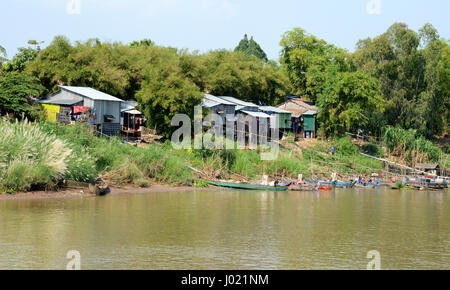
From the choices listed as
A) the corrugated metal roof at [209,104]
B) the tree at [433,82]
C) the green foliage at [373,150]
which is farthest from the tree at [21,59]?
the tree at [433,82]

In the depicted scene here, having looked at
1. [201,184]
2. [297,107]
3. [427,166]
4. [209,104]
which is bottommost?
[201,184]

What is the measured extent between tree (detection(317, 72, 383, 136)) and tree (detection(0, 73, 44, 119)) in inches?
1080

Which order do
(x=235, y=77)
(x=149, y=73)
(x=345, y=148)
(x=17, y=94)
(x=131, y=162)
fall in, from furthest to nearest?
1. (x=235, y=77)
2. (x=345, y=148)
3. (x=149, y=73)
4. (x=17, y=94)
5. (x=131, y=162)

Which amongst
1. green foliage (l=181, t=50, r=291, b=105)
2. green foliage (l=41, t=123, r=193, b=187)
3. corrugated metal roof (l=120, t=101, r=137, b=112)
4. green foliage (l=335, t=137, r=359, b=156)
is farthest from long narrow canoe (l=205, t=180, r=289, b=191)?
green foliage (l=335, t=137, r=359, b=156)

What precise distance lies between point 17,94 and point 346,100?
30.4 meters

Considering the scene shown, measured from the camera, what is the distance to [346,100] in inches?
2130

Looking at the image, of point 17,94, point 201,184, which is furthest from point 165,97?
point 17,94

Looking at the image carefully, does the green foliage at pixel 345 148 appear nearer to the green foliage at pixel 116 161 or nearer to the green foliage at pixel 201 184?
the green foliage at pixel 201 184

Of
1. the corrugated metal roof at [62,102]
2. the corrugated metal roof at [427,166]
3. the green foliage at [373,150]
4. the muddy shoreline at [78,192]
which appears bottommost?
the muddy shoreline at [78,192]

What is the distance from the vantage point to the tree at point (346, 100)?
5284cm

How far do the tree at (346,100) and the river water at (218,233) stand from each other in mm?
20713

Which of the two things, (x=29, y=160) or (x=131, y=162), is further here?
(x=131, y=162)

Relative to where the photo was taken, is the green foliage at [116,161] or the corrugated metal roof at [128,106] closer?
the green foliage at [116,161]

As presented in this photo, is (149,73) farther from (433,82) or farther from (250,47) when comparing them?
(250,47)
